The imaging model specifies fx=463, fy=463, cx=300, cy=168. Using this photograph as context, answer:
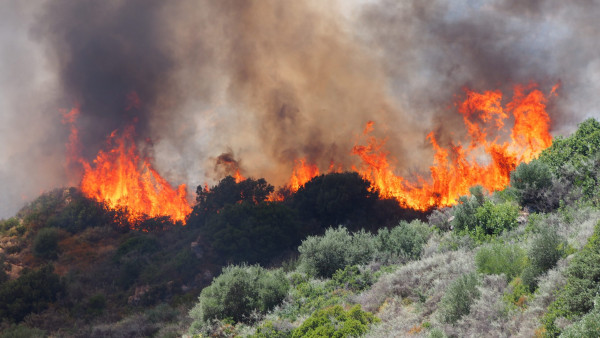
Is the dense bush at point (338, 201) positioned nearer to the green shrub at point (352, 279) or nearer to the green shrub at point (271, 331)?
the green shrub at point (352, 279)

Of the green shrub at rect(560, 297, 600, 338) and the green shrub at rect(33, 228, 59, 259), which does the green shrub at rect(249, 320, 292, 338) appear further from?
the green shrub at rect(33, 228, 59, 259)

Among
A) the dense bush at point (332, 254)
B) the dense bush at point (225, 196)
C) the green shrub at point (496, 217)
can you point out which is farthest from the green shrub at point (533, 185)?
the dense bush at point (225, 196)

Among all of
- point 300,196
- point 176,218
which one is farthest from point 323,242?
point 176,218

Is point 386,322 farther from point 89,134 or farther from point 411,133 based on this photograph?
point 89,134

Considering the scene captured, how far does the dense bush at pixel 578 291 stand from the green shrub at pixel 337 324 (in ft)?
15.6

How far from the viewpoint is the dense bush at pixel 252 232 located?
35750mm

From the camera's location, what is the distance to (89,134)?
54.6 m

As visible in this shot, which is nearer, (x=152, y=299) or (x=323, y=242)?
(x=323, y=242)

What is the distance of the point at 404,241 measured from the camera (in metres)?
19.4

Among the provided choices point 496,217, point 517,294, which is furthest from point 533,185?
point 517,294

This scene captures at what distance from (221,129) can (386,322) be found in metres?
50.4

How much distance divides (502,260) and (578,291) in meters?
3.84

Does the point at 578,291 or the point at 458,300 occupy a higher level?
the point at 458,300

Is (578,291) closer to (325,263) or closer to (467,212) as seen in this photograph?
(467,212)
